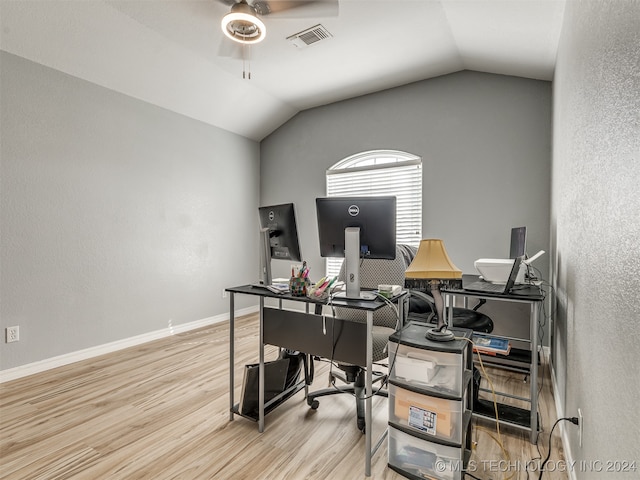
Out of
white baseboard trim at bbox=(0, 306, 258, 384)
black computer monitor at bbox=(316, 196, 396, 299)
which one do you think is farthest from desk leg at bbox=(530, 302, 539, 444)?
white baseboard trim at bbox=(0, 306, 258, 384)

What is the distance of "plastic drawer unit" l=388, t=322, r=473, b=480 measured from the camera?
156 cm

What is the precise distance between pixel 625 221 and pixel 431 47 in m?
3.00

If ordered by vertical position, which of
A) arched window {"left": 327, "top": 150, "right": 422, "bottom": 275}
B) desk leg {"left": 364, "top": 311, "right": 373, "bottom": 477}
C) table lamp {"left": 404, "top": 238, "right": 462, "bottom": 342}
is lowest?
desk leg {"left": 364, "top": 311, "right": 373, "bottom": 477}

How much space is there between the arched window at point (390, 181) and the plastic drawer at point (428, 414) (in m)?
2.62

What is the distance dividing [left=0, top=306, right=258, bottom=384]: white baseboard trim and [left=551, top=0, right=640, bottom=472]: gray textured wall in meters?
3.82

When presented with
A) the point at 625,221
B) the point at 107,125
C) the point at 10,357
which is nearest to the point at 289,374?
the point at 625,221

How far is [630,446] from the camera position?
795mm

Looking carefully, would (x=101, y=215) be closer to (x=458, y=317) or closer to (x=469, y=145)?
(x=458, y=317)

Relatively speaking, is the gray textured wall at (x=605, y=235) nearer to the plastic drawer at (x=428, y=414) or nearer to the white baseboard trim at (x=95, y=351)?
the plastic drawer at (x=428, y=414)

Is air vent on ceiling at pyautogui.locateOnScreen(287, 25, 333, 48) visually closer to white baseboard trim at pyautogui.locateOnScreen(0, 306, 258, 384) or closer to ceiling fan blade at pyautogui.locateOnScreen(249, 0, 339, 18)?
ceiling fan blade at pyautogui.locateOnScreen(249, 0, 339, 18)

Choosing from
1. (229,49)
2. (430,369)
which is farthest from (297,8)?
(430,369)

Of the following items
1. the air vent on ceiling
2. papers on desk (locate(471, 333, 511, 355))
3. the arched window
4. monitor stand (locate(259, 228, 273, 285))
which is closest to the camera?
papers on desk (locate(471, 333, 511, 355))

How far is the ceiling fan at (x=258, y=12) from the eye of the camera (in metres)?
2.46

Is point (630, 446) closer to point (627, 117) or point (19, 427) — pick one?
point (627, 117)
